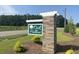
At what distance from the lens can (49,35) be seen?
17.9ft

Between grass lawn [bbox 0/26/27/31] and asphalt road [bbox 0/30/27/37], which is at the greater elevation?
grass lawn [bbox 0/26/27/31]

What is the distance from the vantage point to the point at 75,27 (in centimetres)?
552

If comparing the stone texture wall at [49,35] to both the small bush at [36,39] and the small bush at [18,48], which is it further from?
the small bush at [18,48]

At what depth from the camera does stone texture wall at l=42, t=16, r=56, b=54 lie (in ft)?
17.7

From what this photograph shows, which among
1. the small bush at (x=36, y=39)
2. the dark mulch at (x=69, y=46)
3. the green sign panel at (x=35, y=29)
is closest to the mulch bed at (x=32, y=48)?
the small bush at (x=36, y=39)

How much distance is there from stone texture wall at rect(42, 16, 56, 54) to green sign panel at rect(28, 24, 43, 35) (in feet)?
0.26

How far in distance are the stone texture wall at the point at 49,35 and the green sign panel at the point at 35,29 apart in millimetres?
80

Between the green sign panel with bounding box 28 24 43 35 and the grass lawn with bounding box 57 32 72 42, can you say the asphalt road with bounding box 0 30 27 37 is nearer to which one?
the green sign panel with bounding box 28 24 43 35

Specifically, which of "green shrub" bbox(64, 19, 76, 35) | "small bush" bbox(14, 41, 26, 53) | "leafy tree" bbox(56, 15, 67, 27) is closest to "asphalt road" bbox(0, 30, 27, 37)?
"small bush" bbox(14, 41, 26, 53)

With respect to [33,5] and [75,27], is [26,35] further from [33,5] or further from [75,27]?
[75,27]

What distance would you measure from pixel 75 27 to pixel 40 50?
0.82 m

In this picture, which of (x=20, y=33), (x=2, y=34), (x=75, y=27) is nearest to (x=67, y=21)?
(x=75, y=27)
